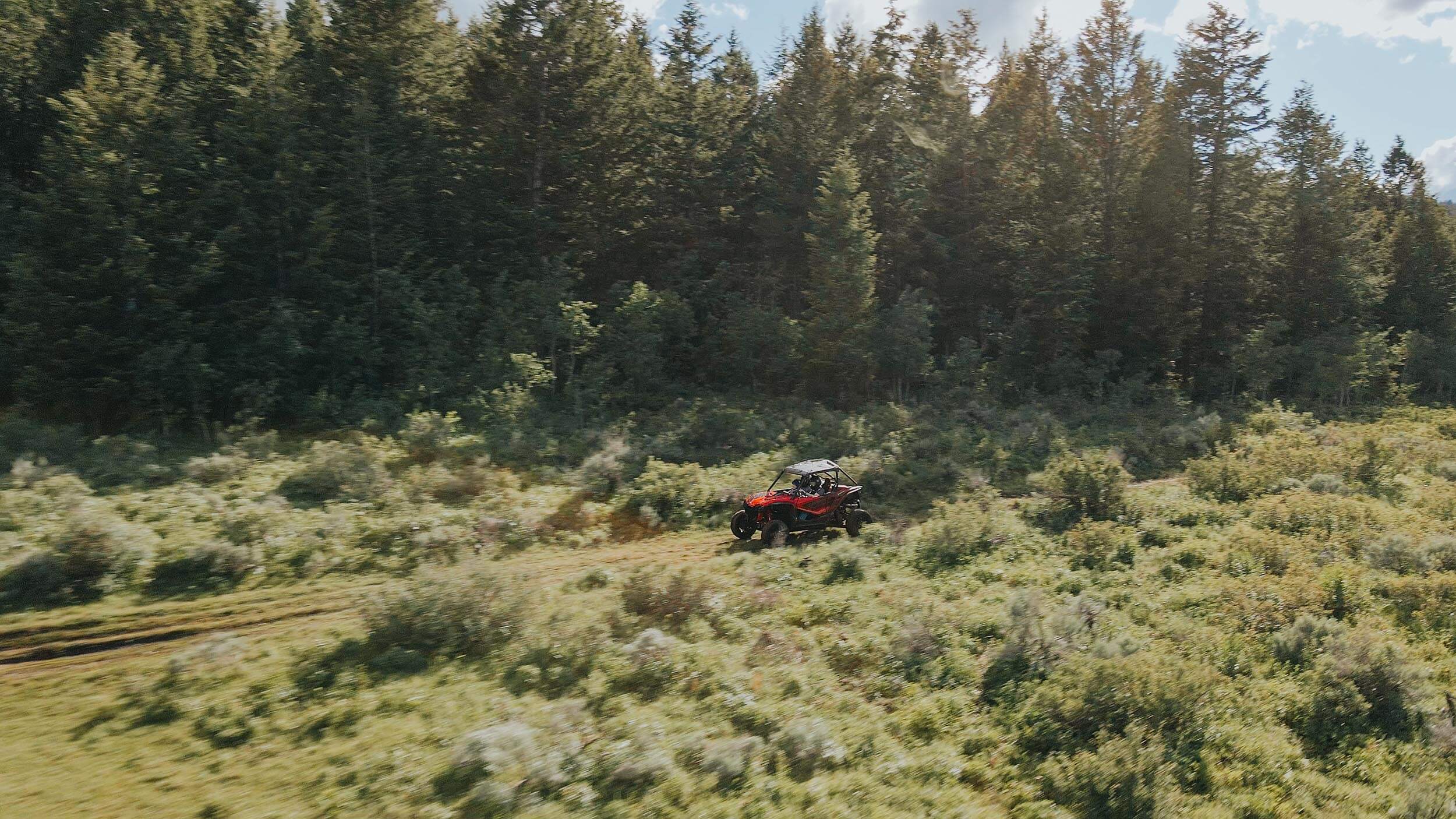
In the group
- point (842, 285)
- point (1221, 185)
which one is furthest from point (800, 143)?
point (1221, 185)

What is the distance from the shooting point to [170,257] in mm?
21594

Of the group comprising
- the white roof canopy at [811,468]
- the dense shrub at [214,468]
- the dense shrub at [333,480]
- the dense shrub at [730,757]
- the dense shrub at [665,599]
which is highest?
the dense shrub at [214,468]

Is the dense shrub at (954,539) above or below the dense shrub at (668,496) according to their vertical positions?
below

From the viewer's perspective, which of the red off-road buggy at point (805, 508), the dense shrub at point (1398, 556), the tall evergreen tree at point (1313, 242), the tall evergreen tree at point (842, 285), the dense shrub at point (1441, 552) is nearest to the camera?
the dense shrub at point (1441, 552)

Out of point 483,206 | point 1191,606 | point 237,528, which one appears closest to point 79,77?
point 483,206

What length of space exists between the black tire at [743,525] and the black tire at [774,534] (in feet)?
1.22

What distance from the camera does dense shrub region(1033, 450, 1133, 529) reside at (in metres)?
17.6

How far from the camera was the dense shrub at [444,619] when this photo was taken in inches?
397

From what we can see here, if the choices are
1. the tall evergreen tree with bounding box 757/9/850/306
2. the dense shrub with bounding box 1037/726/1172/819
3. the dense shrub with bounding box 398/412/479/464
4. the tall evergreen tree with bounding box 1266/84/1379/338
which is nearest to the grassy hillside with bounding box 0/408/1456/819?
the dense shrub with bounding box 1037/726/1172/819

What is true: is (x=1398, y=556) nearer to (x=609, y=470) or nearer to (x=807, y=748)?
(x=807, y=748)

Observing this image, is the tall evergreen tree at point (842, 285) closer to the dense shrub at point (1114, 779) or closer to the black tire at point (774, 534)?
the black tire at point (774, 534)

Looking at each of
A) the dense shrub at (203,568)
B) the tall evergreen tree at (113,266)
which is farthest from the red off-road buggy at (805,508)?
the tall evergreen tree at (113,266)

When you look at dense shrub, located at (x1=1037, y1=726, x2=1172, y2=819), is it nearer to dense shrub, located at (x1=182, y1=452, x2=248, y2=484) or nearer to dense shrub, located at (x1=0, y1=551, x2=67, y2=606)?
dense shrub, located at (x1=0, y1=551, x2=67, y2=606)

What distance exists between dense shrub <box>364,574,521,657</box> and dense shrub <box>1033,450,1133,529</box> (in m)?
13.0
